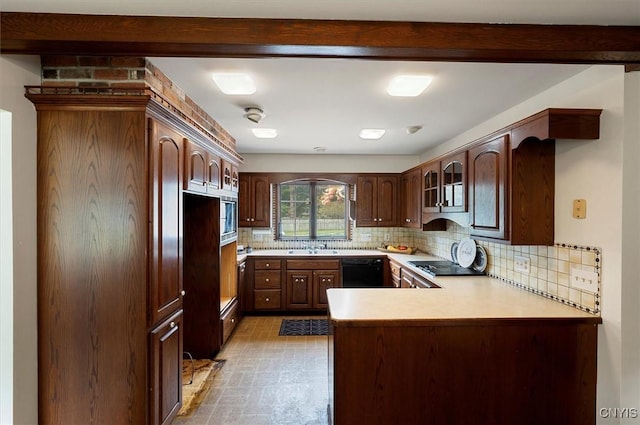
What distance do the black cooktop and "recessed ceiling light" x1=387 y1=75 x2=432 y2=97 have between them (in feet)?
5.44

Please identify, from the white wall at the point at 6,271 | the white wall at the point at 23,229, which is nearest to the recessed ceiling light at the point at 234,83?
the white wall at the point at 23,229

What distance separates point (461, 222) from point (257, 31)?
2.35 meters

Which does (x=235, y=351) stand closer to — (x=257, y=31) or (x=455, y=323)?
(x=455, y=323)

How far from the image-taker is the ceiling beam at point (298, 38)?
127cm

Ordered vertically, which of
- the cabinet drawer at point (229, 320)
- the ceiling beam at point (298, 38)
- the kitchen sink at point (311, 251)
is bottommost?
Result: the cabinet drawer at point (229, 320)

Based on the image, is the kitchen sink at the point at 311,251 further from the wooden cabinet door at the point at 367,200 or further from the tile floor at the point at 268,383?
the tile floor at the point at 268,383

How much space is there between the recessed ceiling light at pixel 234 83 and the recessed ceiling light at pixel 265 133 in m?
1.04

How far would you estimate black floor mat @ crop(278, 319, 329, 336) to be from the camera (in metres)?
3.61

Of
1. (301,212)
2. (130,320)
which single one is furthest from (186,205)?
(301,212)

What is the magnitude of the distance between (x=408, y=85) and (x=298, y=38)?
3.49 feet

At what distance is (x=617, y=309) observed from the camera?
1604mm

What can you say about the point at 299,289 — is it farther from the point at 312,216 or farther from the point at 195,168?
the point at 195,168

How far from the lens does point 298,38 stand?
1296mm

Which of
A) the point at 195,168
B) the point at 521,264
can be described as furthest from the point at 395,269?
the point at 195,168
